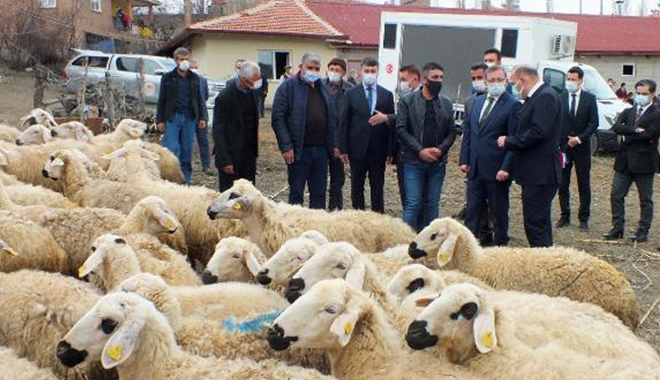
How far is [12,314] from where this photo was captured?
4434 mm


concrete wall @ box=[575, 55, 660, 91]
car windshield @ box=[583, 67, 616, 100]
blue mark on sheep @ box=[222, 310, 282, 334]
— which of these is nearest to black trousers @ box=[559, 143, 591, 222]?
blue mark on sheep @ box=[222, 310, 282, 334]

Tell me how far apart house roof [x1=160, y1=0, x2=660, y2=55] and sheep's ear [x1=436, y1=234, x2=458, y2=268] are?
2174cm

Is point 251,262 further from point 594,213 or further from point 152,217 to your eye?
point 594,213

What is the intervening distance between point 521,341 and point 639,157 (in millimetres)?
5970

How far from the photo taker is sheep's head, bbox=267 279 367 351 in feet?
12.6

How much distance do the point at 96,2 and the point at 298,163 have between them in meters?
38.1

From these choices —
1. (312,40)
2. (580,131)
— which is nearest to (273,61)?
(312,40)

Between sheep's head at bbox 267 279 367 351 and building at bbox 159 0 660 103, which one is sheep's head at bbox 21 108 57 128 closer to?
sheep's head at bbox 267 279 367 351

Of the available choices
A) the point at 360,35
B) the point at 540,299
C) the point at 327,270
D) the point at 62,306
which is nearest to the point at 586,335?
the point at 540,299

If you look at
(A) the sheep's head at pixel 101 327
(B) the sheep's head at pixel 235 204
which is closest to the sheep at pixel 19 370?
(A) the sheep's head at pixel 101 327

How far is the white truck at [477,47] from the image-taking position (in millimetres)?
17781

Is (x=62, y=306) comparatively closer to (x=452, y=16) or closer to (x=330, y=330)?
(x=330, y=330)

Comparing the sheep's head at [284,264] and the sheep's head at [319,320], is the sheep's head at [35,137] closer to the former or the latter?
the sheep's head at [284,264]

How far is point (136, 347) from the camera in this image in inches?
149
